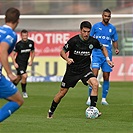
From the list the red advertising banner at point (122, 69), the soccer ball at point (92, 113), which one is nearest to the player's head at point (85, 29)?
the soccer ball at point (92, 113)

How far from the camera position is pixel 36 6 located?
28.2m

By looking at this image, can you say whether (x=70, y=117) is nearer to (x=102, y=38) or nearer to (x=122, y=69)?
(x=102, y=38)

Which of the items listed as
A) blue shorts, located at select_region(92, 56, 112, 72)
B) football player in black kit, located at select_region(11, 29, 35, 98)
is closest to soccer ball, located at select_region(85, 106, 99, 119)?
blue shorts, located at select_region(92, 56, 112, 72)

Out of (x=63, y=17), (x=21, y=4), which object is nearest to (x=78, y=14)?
(x=63, y=17)

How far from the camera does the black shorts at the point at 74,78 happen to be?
12.8 m

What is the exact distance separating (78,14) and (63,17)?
795 millimetres

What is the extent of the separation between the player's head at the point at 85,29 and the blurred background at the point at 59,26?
1316cm

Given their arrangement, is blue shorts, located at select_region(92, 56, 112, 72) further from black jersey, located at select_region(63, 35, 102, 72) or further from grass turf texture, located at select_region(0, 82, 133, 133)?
black jersey, located at select_region(63, 35, 102, 72)

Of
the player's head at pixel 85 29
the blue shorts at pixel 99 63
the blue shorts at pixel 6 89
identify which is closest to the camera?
the blue shorts at pixel 6 89

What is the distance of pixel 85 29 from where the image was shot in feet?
41.7

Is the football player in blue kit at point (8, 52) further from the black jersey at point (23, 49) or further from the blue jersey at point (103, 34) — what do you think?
the black jersey at point (23, 49)

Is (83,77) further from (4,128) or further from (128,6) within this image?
(128,6)

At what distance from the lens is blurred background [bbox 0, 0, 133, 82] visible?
2608 centimetres

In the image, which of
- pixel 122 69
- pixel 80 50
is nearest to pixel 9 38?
pixel 80 50
